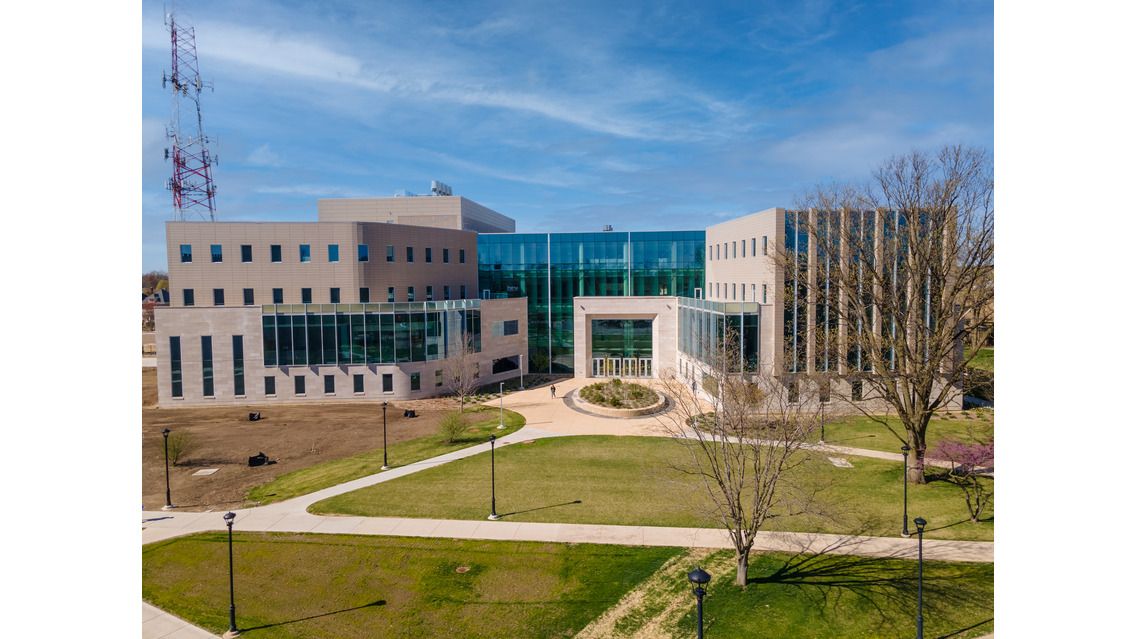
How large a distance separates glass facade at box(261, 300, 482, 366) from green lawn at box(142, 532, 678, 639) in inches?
1011

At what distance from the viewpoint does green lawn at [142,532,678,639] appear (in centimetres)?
1586

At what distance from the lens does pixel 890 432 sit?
35.3 meters

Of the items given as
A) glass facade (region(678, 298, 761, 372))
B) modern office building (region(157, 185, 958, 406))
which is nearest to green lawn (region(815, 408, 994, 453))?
modern office building (region(157, 185, 958, 406))

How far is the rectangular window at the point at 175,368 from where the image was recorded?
44875mm

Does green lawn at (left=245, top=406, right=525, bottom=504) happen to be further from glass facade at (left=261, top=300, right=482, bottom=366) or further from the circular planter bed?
glass facade at (left=261, top=300, right=482, bottom=366)

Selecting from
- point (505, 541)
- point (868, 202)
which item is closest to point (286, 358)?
point (505, 541)

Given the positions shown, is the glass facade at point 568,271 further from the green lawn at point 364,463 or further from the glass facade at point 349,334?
the green lawn at point 364,463

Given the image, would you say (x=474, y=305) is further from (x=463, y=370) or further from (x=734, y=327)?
(x=734, y=327)

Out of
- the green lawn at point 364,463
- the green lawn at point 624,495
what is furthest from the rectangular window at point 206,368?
the green lawn at point 624,495

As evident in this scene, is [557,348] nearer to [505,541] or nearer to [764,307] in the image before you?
[764,307]

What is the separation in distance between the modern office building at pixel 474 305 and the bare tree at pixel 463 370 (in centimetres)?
60

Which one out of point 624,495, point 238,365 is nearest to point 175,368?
point 238,365

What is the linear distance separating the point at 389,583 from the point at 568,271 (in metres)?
46.2

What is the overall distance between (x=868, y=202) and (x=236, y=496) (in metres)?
34.4
